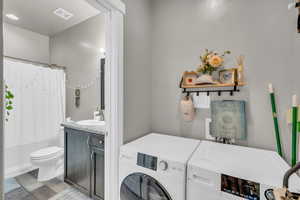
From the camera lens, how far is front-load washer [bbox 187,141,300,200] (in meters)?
0.76

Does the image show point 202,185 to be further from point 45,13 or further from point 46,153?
point 45,13

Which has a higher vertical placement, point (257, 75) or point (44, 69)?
point (44, 69)

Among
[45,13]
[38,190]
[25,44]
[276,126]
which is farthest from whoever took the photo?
[25,44]

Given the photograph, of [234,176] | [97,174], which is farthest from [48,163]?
[234,176]

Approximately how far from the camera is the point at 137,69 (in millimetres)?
1571

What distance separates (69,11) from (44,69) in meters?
1.13

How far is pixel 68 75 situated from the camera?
9.45ft

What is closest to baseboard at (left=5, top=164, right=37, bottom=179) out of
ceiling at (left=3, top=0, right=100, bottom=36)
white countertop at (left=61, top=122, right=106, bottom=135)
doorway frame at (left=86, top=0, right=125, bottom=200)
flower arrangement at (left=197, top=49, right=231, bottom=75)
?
white countertop at (left=61, top=122, right=106, bottom=135)

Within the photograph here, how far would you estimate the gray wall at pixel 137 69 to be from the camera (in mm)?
1435

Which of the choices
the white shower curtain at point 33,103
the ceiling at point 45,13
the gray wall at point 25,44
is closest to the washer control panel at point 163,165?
the ceiling at point 45,13

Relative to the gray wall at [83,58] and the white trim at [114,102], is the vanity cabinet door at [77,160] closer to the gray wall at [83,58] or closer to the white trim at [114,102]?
the white trim at [114,102]

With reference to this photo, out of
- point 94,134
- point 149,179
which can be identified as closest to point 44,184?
point 94,134

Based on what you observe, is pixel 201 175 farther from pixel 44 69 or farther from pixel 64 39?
pixel 64 39

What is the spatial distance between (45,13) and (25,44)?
105 cm
